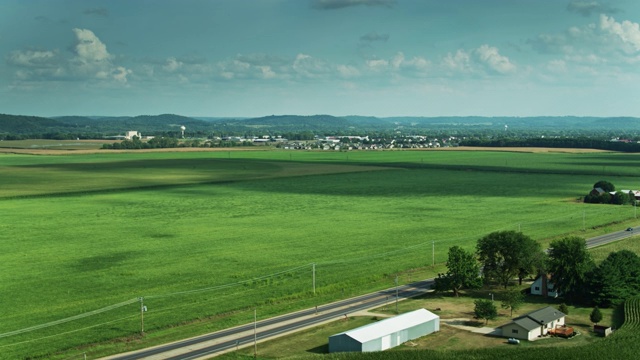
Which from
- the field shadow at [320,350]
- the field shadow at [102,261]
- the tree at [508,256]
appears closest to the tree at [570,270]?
the tree at [508,256]

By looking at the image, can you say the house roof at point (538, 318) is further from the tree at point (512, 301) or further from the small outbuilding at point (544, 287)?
the small outbuilding at point (544, 287)

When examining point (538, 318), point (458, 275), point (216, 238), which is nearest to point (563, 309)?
point (538, 318)

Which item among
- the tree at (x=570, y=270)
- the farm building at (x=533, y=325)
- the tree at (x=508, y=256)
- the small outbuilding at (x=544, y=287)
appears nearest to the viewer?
the farm building at (x=533, y=325)

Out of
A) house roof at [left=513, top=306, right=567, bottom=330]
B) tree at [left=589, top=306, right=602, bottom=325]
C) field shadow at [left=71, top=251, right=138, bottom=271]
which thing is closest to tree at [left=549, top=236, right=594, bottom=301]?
tree at [left=589, top=306, right=602, bottom=325]

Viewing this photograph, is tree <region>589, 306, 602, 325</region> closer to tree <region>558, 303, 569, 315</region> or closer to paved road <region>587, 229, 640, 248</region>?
tree <region>558, 303, 569, 315</region>

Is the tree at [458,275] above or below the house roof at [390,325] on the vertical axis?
above

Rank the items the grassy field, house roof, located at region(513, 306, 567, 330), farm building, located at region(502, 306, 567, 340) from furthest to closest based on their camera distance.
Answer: house roof, located at region(513, 306, 567, 330), farm building, located at region(502, 306, 567, 340), the grassy field
